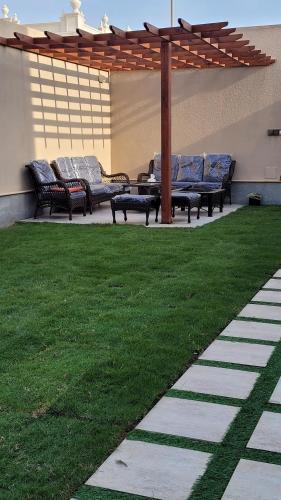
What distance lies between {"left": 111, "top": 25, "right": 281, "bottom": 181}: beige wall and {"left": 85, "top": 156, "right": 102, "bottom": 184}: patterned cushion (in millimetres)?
1200

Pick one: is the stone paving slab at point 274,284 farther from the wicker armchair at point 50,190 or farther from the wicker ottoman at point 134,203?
the wicker armchair at point 50,190

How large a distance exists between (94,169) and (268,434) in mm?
9594

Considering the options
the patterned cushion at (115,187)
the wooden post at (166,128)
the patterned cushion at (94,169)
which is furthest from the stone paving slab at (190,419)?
the patterned cushion at (94,169)

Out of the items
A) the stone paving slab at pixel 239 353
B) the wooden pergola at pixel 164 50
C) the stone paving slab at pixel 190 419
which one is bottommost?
the stone paving slab at pixel 239 353

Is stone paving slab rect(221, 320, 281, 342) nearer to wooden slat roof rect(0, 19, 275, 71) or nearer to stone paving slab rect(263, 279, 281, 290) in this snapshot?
stone paving slab rect(263, 279, 281, 290)

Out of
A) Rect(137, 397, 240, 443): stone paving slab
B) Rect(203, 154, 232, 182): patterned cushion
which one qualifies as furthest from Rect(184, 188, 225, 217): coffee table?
Rect(137, 397, 240, 443): stone paving slab

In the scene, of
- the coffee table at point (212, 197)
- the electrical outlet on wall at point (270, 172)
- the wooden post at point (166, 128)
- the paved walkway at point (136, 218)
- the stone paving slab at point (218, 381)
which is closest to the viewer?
the stone paving slab at point (218, 381)

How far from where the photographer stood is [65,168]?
10.7 meters

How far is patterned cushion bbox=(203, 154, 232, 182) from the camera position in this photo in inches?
453

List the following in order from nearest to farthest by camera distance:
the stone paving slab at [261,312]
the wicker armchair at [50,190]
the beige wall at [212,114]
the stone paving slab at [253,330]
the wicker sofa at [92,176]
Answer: the stone paving slab at [253,330] < the stone paving slab at [261,312] < the wicker armchair at [50,190] < the wicker sofa at [92,176] < the beige wall at [212,114]

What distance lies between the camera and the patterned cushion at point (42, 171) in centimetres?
981

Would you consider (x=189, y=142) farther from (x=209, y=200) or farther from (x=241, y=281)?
(x=241, y=281)

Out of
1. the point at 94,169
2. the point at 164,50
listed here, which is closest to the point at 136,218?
the point at 94,169

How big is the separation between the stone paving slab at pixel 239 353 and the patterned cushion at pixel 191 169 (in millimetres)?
8188
